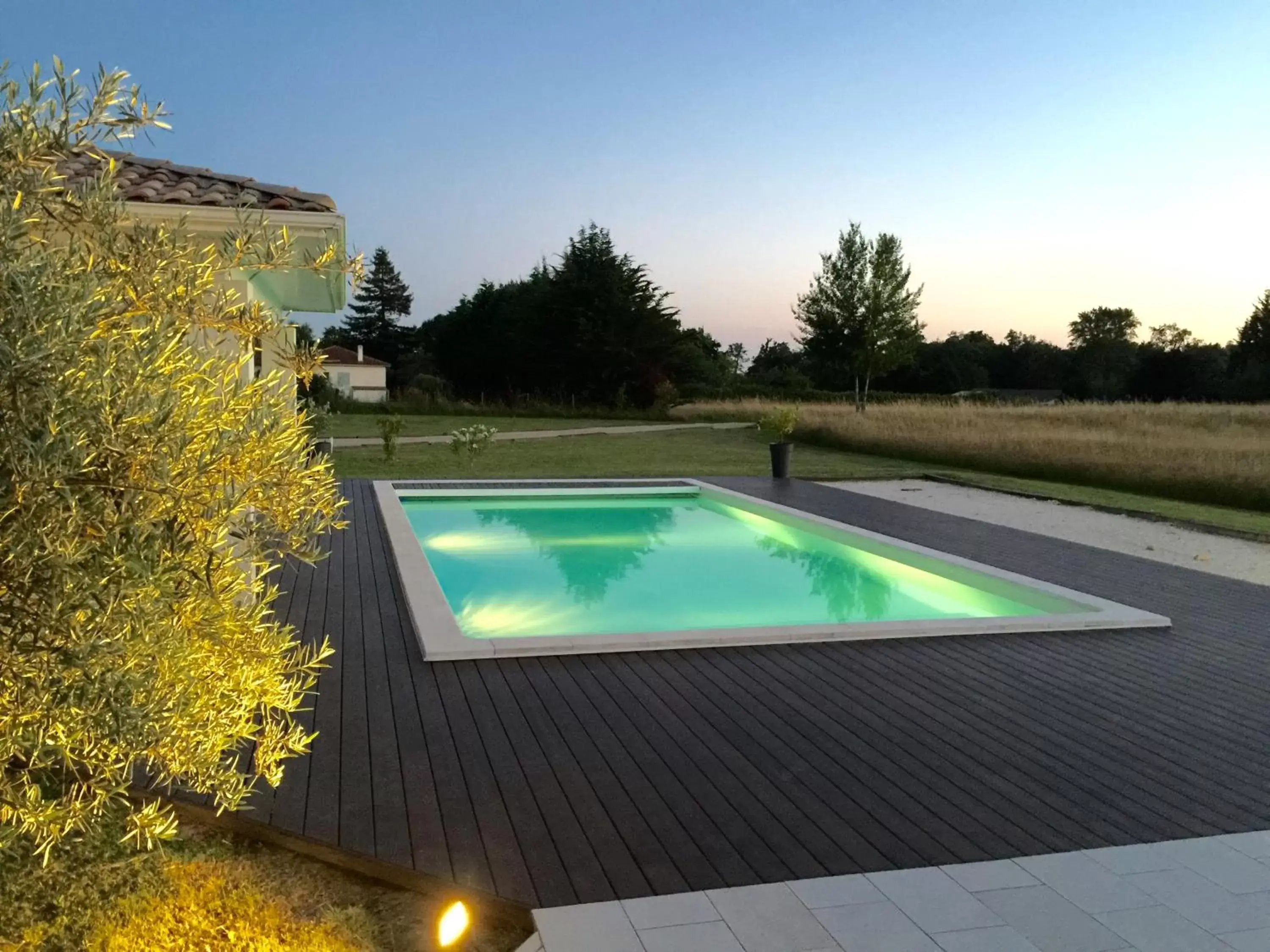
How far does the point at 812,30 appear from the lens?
47.3 feet

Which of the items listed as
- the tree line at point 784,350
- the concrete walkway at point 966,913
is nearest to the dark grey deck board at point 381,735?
the concrete walkway at point 966,913

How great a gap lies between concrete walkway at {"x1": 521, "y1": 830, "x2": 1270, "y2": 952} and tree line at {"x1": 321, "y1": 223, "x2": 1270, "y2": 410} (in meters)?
18.0

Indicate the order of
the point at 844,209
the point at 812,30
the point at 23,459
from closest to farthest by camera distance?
the point at 23,459 < the point at 812,30 < the point at 844,209

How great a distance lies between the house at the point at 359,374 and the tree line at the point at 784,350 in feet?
6.59

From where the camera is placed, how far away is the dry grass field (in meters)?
13.4

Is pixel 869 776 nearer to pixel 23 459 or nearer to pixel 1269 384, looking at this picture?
pixel 23 459

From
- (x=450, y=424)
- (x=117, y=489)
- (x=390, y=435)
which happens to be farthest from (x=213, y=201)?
(x=450, y=424)

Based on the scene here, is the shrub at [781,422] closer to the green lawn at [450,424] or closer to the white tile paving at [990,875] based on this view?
the green lawn at [450,424]

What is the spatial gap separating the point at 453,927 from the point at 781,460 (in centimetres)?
1152

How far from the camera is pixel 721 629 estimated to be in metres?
5.57

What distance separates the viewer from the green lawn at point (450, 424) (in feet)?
72.0

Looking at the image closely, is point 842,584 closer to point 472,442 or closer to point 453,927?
point 453,927

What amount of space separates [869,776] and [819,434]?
1723cm

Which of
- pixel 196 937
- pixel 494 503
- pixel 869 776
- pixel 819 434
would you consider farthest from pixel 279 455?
pixel 819 434
